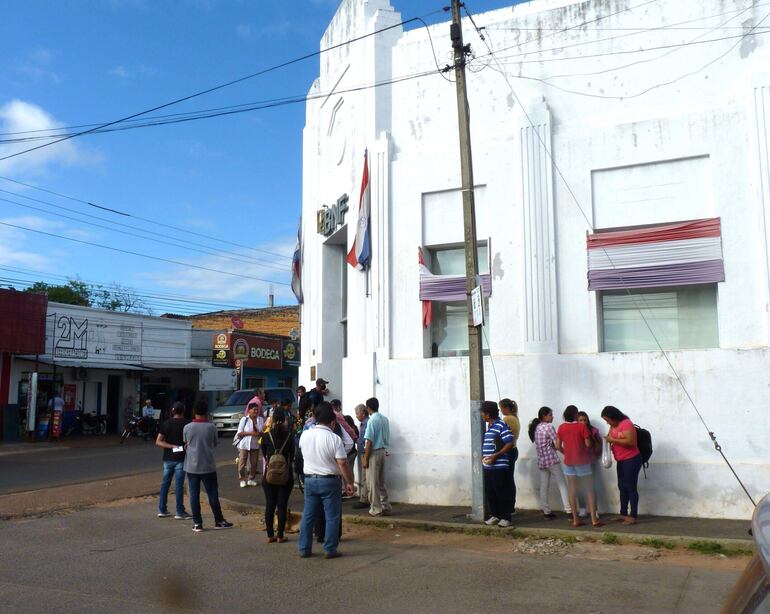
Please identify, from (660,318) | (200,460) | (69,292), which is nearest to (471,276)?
(660,318)

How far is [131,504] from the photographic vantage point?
42.8ft

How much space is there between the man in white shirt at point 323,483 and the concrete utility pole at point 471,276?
236 cm

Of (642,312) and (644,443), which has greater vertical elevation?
(642,312)

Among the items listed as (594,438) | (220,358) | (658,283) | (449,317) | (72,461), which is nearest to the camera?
(594,438)

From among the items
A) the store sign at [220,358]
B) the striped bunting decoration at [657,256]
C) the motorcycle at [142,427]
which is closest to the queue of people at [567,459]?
the striped bunting decoration at [657,256]

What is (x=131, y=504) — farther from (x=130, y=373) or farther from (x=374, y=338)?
(x=130, y=373)

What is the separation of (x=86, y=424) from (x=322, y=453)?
2397cm

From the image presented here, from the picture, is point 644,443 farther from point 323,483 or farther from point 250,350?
point 250,350

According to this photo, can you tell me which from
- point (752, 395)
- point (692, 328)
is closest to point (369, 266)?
point (692, 328)

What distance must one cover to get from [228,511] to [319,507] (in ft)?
13.4

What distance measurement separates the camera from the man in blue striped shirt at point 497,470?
10.1 meters

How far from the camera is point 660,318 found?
37.2 ft

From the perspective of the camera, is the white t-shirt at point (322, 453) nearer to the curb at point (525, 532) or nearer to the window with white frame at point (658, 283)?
the curb at point (525, 532)

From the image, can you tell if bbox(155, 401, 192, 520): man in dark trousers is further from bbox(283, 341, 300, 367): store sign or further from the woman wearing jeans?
bbox(283, 341, 300, 367): store sign
